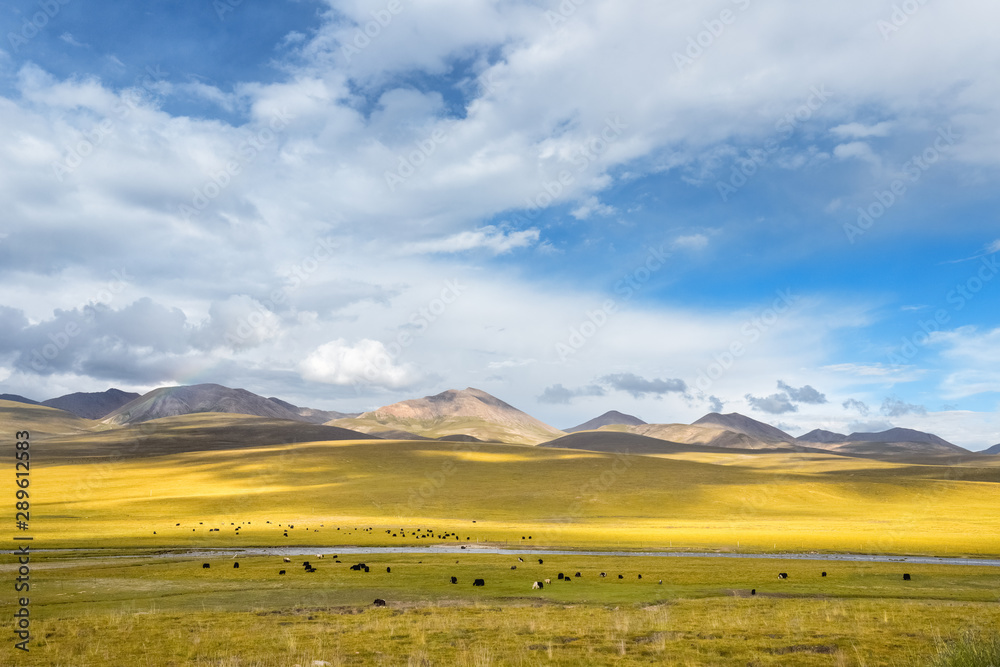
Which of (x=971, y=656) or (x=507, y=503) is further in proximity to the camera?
→ (x=507, y=503)

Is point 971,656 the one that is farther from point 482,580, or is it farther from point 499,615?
point 482,580

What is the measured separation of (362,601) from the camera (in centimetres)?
2898

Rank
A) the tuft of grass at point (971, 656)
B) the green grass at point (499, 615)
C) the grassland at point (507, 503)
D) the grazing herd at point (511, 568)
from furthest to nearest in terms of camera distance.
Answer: the grassland at point (507, 503) < the grazing herd at point (511, 568) < the green grass at point (499, 615) < the tuft of grass at point (971, 656)

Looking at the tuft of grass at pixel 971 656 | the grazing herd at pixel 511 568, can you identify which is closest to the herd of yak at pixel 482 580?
the grazing herd at pixel 511 568

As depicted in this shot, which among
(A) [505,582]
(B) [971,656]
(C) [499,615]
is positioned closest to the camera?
(B) [971,656]

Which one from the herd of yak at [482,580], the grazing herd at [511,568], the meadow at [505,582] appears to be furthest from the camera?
the grazing herd at [511,568]

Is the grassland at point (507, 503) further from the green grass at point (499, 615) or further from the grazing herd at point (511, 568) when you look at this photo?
the green grass at point (499, 615)

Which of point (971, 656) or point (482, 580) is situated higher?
point (971, 656)

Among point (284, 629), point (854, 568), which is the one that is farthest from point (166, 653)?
point (854, 568)

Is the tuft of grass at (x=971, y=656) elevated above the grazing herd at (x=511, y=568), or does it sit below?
above

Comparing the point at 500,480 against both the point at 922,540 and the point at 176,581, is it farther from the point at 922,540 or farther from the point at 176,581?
the point at 176,581

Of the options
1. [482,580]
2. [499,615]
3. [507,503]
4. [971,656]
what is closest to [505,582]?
[482,580]

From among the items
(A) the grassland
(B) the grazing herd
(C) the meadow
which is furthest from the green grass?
(A) the grassland

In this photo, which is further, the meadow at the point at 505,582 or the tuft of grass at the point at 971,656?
the meadow at the point at 505,582
